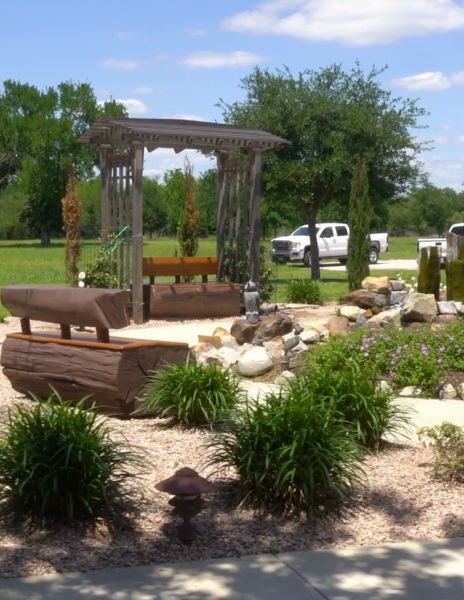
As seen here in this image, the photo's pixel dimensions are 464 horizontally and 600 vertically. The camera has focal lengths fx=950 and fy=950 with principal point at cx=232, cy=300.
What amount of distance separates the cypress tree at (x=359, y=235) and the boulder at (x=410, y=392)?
30.5 feet

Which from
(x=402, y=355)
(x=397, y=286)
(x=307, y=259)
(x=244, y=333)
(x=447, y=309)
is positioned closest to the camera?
(x=402, y=355)

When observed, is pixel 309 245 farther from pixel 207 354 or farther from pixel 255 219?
pixel 207 354

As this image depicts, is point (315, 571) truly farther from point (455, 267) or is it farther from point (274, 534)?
point (455, 267)

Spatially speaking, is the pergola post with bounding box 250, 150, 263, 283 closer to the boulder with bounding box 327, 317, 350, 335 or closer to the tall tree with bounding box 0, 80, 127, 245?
the boulder with bounding box 327, 317, 350, 335

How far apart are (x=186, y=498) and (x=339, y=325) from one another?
6.62 metres

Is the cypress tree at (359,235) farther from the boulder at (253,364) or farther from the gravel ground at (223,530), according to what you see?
the gravel ground at (223,530)

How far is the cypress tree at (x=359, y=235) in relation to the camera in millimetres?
18344

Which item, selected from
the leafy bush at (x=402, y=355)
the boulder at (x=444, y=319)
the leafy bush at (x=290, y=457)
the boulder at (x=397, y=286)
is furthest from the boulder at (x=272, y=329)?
the leafy bush at (x=290, y=457)

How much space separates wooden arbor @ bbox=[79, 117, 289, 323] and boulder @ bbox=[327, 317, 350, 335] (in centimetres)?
431

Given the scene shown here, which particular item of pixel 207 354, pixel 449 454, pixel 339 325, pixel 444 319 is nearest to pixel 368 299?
pixel 444 319

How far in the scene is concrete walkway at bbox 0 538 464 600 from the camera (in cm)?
444

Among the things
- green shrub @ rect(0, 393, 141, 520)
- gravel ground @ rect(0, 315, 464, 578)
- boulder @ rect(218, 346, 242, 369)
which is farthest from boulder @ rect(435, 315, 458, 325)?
green shrub @ rect(0, 393, 141, 520)

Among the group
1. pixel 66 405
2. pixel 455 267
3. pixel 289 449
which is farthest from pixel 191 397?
pixel 455 267

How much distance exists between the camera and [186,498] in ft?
16.7
